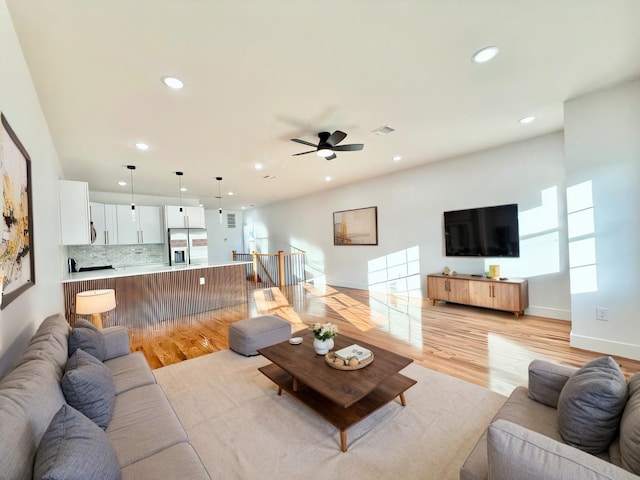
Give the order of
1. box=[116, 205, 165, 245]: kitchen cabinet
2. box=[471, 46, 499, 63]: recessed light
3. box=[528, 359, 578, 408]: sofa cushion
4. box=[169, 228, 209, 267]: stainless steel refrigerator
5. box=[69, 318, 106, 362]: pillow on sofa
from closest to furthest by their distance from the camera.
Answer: box=[528, 359, 578, 408]: sofa cushion, box=[69, 318, 106, 362]: pillow on sofa, box=[471, 46, 499, 63]: recessed light, box=[116, 205, 165, 245]: kitchen cabinet, box=[169, 228, 209, 267]: stainless steel refrigerator

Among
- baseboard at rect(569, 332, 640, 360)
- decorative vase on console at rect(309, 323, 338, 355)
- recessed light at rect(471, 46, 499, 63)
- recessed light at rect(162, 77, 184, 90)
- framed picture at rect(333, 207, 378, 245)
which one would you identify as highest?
recessed light at rect(471, 46, 499, 63)

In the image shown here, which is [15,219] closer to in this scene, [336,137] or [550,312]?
[336,137]

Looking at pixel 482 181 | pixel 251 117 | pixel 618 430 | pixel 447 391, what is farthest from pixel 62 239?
pixel 482 181

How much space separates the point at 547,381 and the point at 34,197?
4.02 meters

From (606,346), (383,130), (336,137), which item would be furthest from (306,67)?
(606,346)

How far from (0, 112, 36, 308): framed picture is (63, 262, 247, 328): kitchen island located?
2.50 meters

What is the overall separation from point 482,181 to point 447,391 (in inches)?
153

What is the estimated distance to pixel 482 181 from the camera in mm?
4910

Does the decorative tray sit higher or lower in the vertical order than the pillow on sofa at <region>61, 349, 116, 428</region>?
lower

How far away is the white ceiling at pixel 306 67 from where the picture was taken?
5.82 feet

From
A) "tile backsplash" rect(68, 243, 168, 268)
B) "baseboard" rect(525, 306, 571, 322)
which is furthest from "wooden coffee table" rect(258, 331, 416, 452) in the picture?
"tile backsplash" rect(68, 243, 168, 268)

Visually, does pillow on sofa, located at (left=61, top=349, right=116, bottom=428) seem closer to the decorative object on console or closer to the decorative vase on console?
the decorative vase on console

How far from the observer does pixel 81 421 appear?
3.38 feet

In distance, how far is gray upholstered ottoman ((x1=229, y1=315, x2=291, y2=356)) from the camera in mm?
3197
